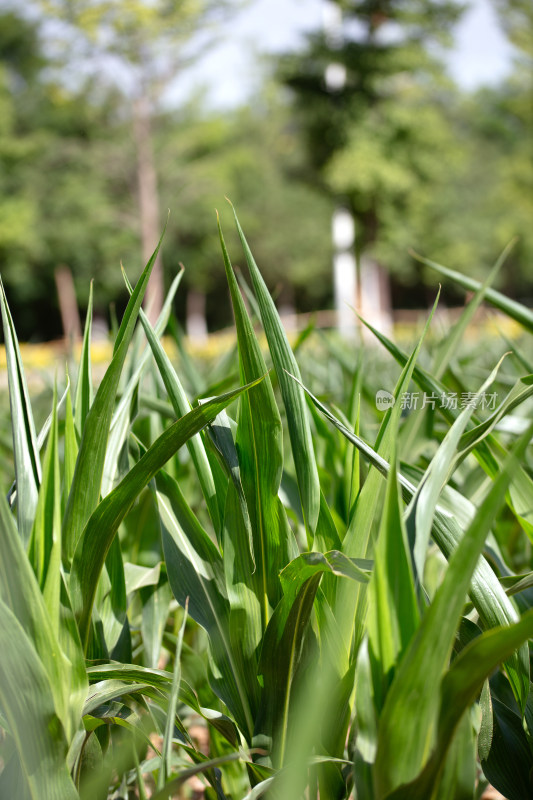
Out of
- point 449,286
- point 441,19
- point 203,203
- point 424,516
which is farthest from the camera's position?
point 449,286

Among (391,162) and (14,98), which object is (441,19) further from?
(14,98)

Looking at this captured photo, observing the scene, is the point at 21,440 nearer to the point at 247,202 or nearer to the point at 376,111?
the point at 376,111

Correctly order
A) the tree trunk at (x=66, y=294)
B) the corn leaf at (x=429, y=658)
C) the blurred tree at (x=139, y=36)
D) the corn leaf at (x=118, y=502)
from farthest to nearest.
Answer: the tree trunk at (x=66, y=294) → the blurred tree at (x=139, y=36) → the corn leaf at (x=118, y=502) → the corn leaf at (x=429, y=658)

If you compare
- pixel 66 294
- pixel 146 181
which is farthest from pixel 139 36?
pixel 66 294

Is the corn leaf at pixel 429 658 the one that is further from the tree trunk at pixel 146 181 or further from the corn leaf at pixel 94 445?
the tree trunk at pixel 146 181

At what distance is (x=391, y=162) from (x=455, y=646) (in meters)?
16.3

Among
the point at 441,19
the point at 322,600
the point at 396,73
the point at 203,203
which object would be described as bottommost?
the point at 322,600

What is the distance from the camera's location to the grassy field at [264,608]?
1.70ft

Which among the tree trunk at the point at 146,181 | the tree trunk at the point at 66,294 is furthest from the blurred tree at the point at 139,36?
the tree trunk at the point at 66,294

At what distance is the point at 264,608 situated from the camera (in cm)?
77

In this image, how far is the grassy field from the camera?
1.70 ft

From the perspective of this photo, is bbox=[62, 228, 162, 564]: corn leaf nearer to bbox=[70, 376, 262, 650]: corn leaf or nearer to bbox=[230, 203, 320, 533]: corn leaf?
bbox=[70, 376, 262, 650]: corn leaf

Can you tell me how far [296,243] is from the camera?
28.7 meters

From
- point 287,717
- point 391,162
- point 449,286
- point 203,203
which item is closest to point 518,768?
point 287,717
